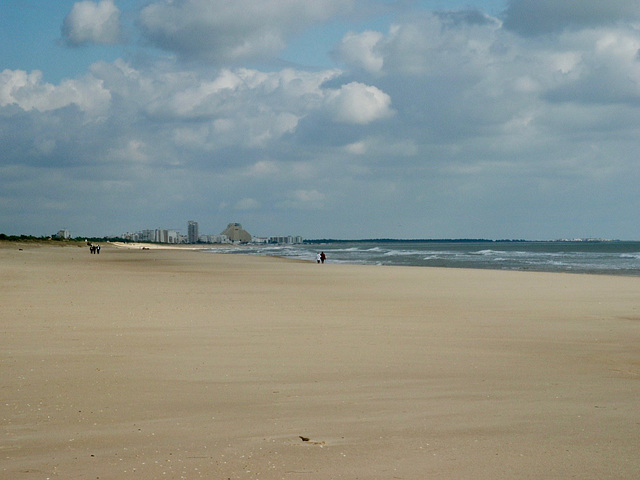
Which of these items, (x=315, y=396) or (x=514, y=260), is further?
(x=514, y=260)

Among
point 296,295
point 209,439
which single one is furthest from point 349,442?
point 296,295

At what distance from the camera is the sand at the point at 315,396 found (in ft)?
15.0

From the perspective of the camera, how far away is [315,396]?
6.53 m

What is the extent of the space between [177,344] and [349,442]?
532 centimetres

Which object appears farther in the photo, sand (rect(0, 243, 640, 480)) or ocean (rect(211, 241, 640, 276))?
ocean (rect(211, 241, 640, 276))

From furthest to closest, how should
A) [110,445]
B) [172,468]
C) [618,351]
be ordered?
1. [618,351]
2. [110,445]
3. [172,468]

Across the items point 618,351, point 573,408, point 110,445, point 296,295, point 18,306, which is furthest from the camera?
point 296,295

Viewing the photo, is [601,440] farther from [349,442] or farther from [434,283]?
[434,283]

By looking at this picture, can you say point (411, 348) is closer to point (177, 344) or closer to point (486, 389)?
point (486, 389)

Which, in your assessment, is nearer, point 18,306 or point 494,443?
point 494,443

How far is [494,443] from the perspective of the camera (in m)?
5.00

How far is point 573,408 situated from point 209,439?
3500 millimetres

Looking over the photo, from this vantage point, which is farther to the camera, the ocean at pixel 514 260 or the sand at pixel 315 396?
the ocean at pixel 514 260

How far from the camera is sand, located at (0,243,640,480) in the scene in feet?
15.0
